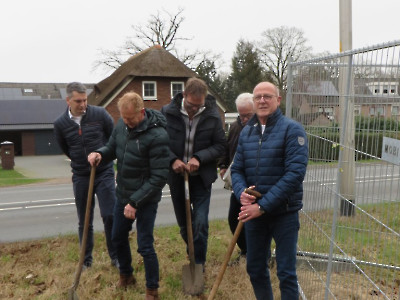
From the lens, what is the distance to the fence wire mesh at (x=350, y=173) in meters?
2.54

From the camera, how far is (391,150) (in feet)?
7.94

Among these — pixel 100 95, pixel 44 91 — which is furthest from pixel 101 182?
pixel 44 91

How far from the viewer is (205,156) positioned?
13.8 ft

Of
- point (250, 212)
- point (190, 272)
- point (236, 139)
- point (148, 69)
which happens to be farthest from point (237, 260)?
point (148, 69)

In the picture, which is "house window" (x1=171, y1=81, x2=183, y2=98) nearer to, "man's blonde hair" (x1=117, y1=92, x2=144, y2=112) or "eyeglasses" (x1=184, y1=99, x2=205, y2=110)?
"eyeglasses" (x1=184, y1=99, x2=205, y2=110)

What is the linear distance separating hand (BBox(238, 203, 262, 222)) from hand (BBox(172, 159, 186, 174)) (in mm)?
1211

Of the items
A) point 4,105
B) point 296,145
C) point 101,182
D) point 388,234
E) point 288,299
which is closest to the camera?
point 388,234

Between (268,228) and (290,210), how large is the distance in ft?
0.91

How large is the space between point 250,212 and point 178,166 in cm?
130

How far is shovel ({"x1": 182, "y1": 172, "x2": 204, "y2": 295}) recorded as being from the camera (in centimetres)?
409

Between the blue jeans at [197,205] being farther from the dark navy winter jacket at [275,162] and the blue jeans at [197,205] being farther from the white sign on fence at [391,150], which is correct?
the white sign on fence at [391,150]

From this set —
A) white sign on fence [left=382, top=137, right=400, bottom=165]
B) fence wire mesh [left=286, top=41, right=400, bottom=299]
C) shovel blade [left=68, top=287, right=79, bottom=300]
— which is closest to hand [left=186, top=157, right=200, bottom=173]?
fence wire mesh [left=286, top=41, right=400, bottom=299]

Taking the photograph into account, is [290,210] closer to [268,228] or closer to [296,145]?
[268,228]

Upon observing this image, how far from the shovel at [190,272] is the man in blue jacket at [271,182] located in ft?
2.98
